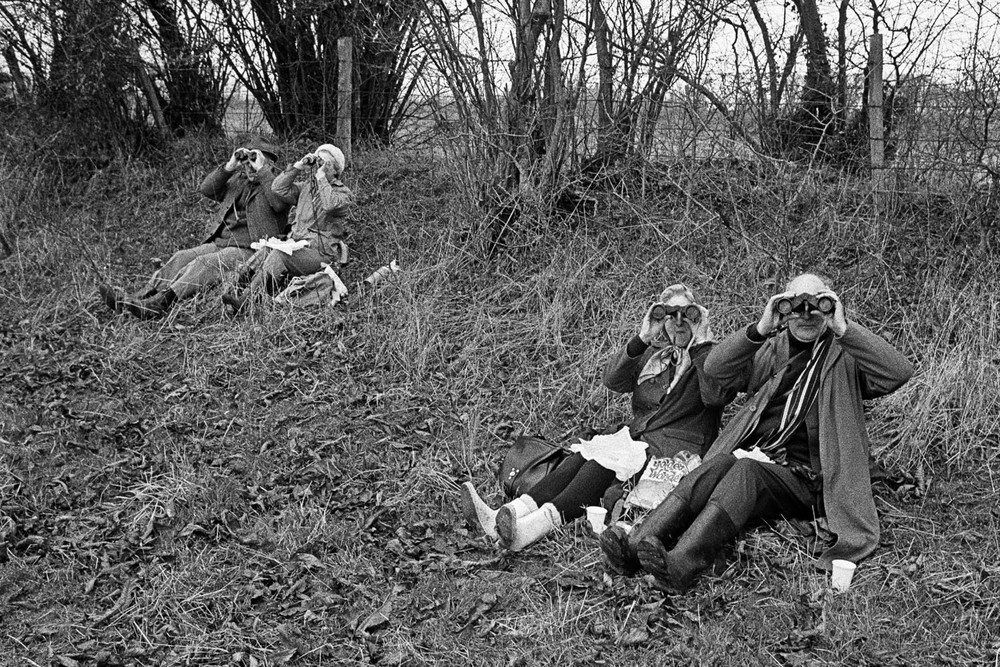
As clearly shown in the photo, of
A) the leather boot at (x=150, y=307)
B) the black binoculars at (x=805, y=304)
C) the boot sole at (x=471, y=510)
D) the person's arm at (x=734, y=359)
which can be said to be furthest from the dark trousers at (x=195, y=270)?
the black binoculars at (x=805, y=304)

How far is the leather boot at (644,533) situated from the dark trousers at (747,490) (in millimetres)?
59

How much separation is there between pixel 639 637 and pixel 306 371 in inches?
134

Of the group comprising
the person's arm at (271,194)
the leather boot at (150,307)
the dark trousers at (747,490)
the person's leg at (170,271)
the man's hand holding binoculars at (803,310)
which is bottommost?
the dark trousers at (747,490)

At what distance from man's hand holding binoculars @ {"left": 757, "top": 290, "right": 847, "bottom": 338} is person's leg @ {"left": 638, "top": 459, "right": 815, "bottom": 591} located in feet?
2.03

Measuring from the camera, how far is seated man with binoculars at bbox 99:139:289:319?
788cm

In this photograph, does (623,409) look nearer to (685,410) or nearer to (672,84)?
(685,410)

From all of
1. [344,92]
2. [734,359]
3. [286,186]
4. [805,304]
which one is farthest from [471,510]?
[344,92]

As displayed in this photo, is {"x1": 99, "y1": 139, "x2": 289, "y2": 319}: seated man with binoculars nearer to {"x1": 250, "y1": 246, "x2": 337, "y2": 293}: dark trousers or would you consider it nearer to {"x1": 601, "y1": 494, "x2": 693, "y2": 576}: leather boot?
{"x1": 250, "y1": 246, "x2": 337, "y2": 293}: dark trousers

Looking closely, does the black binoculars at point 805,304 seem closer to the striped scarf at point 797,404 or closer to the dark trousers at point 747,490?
the striped scarf at point 797,404

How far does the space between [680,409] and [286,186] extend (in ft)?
13.8

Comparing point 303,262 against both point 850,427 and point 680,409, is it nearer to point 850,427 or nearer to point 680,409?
point 680,409

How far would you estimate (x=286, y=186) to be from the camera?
8383mm

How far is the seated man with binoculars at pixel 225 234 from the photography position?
25.9ft

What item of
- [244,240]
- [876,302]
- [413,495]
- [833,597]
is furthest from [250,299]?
[833,597]
